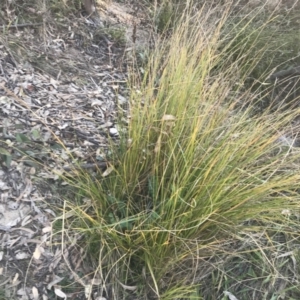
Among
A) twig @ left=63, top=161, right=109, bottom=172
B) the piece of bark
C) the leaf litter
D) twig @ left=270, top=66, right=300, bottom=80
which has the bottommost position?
the leaf litter

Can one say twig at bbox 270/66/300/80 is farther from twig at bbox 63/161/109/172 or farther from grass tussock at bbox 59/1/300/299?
twig at bbox 63/161/109/172

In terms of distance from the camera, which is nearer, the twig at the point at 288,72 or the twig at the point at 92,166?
the twig at the point at 92,166

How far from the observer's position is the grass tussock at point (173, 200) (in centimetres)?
179

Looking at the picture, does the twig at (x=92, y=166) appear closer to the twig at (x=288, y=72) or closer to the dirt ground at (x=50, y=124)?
the dirt ground at (x=50, y=124)

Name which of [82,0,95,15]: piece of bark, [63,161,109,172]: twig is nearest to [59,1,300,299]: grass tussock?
[63,161,109,172]: twig

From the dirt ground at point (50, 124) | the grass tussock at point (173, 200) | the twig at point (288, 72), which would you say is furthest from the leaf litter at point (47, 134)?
the twig at point (288, 72)

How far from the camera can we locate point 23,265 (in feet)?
5.93

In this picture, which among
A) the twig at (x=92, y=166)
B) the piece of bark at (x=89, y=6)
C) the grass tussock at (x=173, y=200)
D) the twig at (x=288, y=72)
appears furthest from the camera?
the piece of bark at (x=89, y=6)

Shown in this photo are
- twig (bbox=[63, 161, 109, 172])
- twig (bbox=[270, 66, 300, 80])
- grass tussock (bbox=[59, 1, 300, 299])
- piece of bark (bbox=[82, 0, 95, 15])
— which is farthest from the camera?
piece of bark (bbox=[82, 0, 95, 15])

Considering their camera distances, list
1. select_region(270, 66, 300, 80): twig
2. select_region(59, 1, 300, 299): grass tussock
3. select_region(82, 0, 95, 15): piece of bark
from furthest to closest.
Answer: select_region(82, 0, 95, 15): piece of bark, select_region(270, 66, 300, 80): twig, select_region(59, 1, 300, 299): grass tussock

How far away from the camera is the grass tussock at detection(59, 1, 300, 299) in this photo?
1.79 m

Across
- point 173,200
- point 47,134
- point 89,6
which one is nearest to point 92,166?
point 47,134

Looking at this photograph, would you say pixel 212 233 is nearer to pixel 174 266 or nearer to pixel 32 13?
pixel 174 266

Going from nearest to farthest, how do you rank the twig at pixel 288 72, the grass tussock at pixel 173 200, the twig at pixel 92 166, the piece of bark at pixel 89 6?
the grass tussock at pixel 173 200 < the twig at pixel 92 166 < the twig at pixel 288 72 < the piece of bark at pixel 89 6
